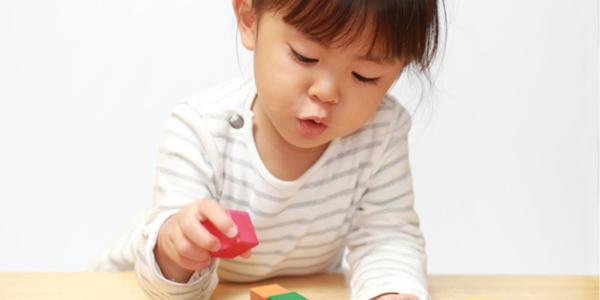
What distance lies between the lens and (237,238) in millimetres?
653

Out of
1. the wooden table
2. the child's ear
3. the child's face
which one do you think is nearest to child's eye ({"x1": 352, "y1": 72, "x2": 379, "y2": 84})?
the child's face

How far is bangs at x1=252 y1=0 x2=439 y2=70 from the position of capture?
0.70m

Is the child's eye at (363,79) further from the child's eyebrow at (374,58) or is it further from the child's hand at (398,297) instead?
the child's hand at (398,297)

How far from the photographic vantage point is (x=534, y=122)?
1.37 meters

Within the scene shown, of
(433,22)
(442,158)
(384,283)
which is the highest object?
(433,22)

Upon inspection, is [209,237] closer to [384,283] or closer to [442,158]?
[384,283]

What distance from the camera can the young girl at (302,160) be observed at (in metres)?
0.72

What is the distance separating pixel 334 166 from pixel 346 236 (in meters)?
0.09

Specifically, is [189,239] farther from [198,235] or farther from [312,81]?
[312,81]

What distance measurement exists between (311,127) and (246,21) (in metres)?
0.14

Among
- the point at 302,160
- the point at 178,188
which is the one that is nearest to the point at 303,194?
the point at 302,160

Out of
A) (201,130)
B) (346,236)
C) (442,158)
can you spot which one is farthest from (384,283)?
(442,158)

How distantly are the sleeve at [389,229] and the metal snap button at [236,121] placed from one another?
0.50 feet

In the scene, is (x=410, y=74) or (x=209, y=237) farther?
(x=410, y=74)
